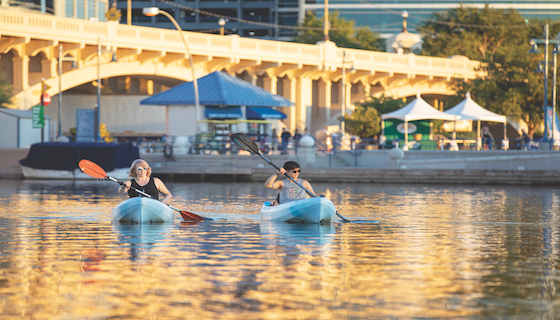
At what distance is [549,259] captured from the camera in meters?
11.9

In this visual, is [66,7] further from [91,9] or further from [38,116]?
[38,116]

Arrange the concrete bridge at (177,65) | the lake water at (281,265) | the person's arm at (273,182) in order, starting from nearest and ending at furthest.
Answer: the lake water at (281,265) → the person's arm at (273,182) → the concrete bridge at (177,65)

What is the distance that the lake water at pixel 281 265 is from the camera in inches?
329

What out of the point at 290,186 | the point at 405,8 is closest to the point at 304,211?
the point at 290,186

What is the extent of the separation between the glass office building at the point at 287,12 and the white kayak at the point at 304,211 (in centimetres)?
7614

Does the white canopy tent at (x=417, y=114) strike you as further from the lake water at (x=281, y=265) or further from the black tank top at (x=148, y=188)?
the black tank top at (x=148, y=188)

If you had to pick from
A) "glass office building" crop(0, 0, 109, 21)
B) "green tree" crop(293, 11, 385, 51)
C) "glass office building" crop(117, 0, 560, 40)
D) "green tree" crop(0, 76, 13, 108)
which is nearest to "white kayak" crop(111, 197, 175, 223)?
"green tree" crop(0, 76, 13, 108)

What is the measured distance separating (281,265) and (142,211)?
19.4 ft

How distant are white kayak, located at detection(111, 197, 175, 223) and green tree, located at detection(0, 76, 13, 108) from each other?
3034 cm

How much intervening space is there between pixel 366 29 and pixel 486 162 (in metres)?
58.4

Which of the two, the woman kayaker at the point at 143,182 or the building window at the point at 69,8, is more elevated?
the building window at the point at 69,8

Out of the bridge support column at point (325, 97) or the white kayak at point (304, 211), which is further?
the bridge support column at point (325, 97)

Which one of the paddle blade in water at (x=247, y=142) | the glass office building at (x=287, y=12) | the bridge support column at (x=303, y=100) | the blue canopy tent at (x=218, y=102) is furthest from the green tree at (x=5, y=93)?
the glass office building at (x=287, y=12)

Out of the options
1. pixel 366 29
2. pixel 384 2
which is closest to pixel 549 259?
pixel 366 29
